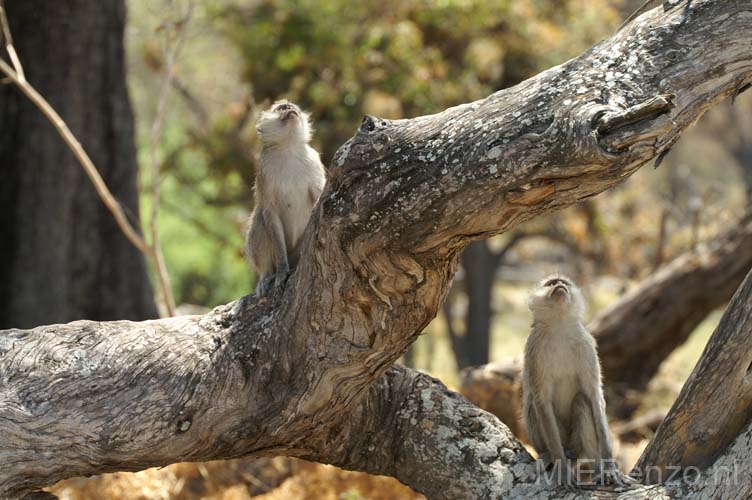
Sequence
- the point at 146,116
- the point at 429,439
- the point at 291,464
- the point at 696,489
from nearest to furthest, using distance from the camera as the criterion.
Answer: the point at 696,489 → the point at 429,439 → the point at 291,464 → the point at 146,116

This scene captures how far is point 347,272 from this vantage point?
11.4 ft

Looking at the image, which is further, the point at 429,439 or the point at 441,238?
the point at 429,439

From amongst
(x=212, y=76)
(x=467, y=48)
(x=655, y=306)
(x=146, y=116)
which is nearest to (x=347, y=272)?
(x=655, y=306)

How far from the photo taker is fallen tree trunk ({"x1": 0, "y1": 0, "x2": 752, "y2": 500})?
121 inches

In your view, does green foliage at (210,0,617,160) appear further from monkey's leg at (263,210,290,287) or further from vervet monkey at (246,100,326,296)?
monkey's leg at (263,210,290,287)

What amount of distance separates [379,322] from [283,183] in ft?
4.53

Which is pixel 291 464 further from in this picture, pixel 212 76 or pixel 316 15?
pixel 212 76

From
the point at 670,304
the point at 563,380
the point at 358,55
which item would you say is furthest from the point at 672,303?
the point at 358,55

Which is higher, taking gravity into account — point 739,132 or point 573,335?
point 739,132

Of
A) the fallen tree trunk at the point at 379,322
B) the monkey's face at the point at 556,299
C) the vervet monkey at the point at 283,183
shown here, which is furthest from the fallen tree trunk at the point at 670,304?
the fallen tree trunk at the point at 379,322

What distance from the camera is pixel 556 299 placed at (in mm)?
4363

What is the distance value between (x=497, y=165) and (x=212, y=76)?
43.2ft

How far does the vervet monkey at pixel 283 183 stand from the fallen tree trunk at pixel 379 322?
2.35 ft

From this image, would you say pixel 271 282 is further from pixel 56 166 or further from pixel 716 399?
pixel 56 166
